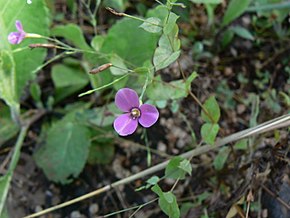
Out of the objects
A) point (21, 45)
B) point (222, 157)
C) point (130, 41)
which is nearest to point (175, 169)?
point (222, 157)

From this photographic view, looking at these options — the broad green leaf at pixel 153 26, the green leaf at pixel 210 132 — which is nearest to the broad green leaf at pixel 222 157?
the green leaf at pixel 210 132

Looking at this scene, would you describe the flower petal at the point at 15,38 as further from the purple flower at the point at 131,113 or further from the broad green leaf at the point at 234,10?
the broad green leaf at the point at 234,10

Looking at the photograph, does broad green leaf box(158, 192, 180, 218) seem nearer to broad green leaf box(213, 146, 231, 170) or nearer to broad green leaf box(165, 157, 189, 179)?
broad green leaf box(165, 157, 189, 179)

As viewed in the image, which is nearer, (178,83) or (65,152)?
(178,83)

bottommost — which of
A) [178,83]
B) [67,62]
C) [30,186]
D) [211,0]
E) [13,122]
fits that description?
[30,186]

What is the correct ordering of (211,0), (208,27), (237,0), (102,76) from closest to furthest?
1. (211,0)
2. (102,76)
3. (237,0)
4. (208,27)

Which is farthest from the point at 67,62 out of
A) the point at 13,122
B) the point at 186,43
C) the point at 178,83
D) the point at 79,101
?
the point at 178,83

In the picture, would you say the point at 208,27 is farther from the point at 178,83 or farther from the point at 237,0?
the point at 178,83
